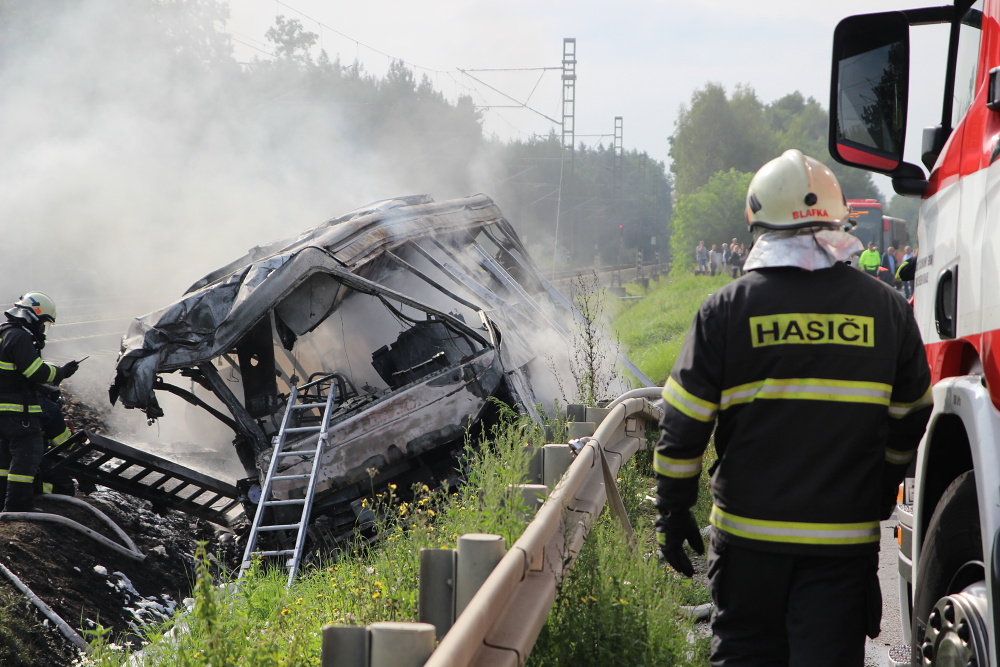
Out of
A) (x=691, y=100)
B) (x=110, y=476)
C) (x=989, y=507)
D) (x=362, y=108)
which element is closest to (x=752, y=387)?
(x=989, y=507)

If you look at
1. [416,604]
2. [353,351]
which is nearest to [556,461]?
[416,604]

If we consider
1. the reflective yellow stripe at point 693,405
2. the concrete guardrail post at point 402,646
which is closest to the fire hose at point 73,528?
the concrete guardrail post at point 402,646

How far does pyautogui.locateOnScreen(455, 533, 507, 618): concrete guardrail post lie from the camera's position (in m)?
2.43

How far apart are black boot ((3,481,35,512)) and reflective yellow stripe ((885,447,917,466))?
6014mm

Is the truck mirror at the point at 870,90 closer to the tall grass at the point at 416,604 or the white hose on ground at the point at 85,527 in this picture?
the tall grass at the point at 416,604

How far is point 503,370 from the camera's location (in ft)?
22.3

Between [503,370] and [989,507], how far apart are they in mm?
5003

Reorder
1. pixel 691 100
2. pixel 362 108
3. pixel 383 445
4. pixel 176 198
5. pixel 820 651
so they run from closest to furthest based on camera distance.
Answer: pixel 820 651 < pixel 383 445 < pixel 176 198 < pixel 362 108 < pixel 691 100

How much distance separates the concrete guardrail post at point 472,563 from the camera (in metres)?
2.43

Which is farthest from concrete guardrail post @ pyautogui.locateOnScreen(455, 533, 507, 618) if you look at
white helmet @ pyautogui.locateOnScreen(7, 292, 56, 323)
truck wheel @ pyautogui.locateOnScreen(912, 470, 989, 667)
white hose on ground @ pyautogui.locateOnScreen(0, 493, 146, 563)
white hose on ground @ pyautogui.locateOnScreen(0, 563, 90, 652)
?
white helmet @ pyautogui.locateOnScreen(7, 292, 56, 323)

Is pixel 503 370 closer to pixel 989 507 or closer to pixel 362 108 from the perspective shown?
pixel 989 507

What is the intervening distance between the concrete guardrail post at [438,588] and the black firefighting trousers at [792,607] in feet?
2.53

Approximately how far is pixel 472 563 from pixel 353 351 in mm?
6521

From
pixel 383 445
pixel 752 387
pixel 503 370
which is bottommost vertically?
pixel 383 445
